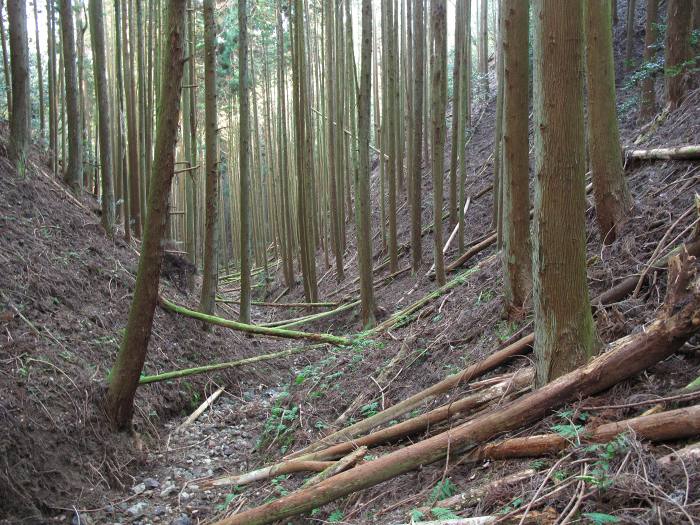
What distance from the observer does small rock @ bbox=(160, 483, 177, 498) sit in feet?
15.1

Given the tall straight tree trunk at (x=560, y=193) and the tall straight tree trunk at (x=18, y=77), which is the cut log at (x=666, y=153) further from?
the tall straight tree trunk at (x=18, y=77)

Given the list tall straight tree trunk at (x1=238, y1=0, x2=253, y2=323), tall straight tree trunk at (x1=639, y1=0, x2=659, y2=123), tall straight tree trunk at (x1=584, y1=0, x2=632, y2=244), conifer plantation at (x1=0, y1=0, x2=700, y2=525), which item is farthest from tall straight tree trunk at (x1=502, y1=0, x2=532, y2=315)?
tall straight tree trunk at (x1=639, y1=0, x2=659, y2=123)

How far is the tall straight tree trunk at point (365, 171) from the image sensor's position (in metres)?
7.78

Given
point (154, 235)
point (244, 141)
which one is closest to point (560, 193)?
point (154, 235)

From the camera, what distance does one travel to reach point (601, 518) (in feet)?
6.91

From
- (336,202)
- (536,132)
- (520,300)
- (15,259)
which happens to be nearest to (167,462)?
(15,259)

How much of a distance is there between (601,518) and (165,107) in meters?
4.23

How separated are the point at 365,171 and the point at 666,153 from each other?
376 cm

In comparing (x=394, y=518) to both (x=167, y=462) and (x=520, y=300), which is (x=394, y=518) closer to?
(x=520, y=300)

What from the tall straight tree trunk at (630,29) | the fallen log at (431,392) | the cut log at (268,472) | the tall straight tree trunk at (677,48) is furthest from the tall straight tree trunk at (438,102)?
the tall straight tree trunk at (630,29)

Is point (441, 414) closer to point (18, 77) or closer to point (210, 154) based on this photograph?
point (210, 154)

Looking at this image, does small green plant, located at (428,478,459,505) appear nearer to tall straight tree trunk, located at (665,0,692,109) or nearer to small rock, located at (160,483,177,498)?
small rock, located at (160,483,177,498)

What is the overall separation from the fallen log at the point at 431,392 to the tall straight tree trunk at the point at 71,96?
6.08 m

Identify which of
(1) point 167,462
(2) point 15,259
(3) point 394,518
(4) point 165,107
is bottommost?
(1) point 167,462
